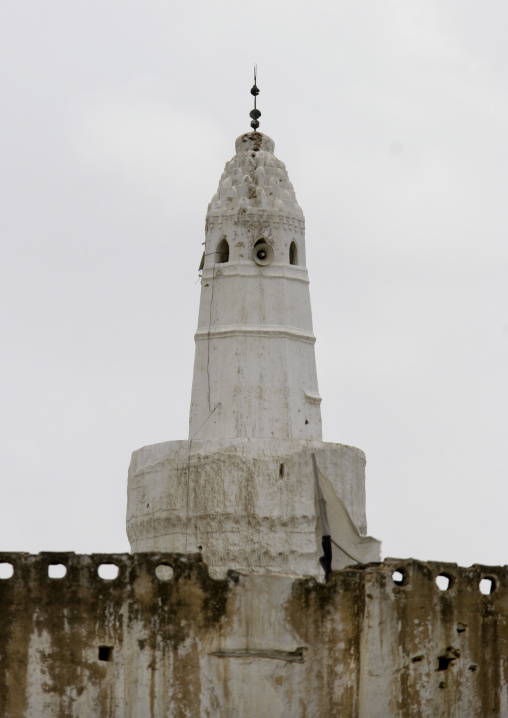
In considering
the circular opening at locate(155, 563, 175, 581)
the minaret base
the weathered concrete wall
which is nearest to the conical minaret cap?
the minaret base

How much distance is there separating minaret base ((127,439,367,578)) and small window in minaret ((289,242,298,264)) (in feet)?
12.3

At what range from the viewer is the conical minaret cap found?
4847cm

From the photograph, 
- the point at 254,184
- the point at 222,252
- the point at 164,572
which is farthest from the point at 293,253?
Answer: the point at 164,572

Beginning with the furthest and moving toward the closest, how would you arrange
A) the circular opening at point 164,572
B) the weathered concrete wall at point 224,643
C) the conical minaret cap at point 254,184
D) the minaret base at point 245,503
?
the conical minaret cap at point 254,184, the minaret base at point 245,503, the circular opening at point 164,572, the weathered concrete wall at point 224,643

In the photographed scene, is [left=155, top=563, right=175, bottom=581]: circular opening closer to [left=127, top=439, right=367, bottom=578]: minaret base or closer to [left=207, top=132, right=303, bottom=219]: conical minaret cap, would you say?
[left=127, top=439, right=367, bottom=578]: minaret base

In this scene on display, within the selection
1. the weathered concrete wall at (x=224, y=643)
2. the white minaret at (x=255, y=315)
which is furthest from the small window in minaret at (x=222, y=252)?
the weathered concrete wall at (x=224, y=643)

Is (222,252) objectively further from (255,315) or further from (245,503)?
(245,503)

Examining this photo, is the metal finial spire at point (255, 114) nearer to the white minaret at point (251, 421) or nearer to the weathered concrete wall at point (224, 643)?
the white minaret at point (251, 421)

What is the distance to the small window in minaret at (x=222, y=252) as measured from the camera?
48500mm

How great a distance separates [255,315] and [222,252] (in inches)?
56.7

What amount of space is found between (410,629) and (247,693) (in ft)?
9.09

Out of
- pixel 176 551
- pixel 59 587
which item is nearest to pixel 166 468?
pixel 176 551

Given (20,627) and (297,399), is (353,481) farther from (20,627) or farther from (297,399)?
(20,627)

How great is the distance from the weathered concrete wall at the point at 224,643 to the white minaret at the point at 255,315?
4.22 meters
